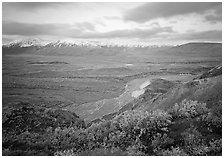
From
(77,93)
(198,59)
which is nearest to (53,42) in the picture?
(77,93)

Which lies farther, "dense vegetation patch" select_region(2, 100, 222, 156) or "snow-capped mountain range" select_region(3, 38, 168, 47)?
"snow-capped mountain range" select_region(3, 38, 168, 47)

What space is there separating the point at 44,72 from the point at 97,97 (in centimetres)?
200

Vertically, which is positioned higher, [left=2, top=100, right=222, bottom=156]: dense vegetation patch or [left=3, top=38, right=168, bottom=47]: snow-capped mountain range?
[left=3, top=38, right=168, bottom=47]: snow-capped mountain range

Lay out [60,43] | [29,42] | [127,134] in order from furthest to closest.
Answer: [60,43], [29,42], [127,134]

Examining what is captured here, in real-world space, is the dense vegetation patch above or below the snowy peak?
below

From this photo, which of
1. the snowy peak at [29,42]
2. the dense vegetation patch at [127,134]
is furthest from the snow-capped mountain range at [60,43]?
the dense vegetation patch at [127,134]

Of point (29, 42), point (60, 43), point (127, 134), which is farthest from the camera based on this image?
point (60, 43)

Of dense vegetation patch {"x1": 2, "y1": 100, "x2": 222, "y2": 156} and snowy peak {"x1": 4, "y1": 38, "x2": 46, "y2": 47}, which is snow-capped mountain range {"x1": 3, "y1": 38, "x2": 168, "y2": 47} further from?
dense vegetation patch {"x1": 2, "y1": 100, "x2": 222, "y2": 156}

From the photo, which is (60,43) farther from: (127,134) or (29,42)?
(127,134)

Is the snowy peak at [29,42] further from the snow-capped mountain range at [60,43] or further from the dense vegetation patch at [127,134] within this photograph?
the dense vegetation patch at [127,134]

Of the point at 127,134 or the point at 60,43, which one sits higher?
the point at 60,43

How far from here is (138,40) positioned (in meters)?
8.72

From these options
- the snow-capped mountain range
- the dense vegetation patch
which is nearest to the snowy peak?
the snow-capped mountain range

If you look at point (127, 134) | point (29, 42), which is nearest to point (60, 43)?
point (29, 42)
